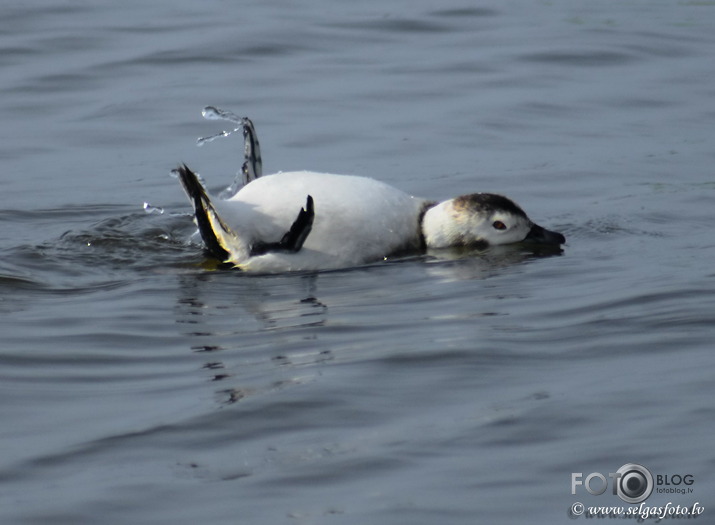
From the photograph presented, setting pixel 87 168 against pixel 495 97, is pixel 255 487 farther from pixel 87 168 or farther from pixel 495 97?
pixel 495 97

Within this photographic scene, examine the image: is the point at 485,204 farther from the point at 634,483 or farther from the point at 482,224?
the point at 634,483

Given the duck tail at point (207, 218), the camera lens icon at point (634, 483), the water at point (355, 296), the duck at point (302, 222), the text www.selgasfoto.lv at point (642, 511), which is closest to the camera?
the text www.selgasfoto.lv at point (642, 511)

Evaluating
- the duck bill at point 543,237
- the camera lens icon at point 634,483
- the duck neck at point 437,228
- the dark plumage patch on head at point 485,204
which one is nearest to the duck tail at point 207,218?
the duck neck at point 437,228

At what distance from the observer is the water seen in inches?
179

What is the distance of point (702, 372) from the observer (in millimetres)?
5551

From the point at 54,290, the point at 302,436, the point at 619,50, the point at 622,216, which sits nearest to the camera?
the point at 302,436

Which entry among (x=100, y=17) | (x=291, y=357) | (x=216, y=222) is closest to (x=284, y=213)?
(x=216, y=222)

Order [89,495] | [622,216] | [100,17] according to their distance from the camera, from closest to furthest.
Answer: [89,495], [622,216], [100,17]

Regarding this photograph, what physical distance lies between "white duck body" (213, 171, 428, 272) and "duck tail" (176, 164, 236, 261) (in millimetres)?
27

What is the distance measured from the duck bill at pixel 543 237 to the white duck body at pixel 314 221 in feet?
3.31

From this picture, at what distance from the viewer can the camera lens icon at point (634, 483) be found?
171 inches

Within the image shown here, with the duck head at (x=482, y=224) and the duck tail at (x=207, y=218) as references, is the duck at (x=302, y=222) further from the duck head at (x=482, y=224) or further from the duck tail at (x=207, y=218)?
the duck head at (x=482, y=224)

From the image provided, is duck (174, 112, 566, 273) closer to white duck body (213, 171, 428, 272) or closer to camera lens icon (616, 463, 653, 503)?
white duck body (213, 171, 428, 272)

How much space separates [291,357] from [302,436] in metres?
1.00
